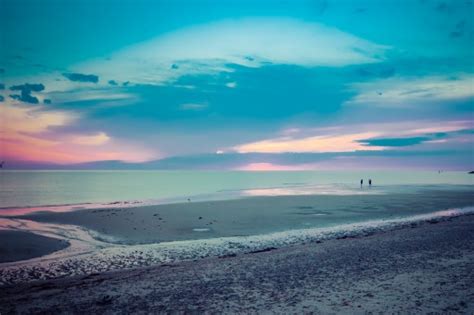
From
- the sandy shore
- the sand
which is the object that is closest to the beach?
the sandy shore

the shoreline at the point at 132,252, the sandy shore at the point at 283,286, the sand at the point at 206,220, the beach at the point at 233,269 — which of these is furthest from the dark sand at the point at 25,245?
the sandy shore at the point at 283,286

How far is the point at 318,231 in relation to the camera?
84.6 feet

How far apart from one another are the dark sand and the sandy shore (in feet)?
21.3

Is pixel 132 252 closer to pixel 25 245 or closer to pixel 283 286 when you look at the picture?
pixel 25 245

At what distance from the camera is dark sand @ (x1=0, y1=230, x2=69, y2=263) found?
62.0 ft

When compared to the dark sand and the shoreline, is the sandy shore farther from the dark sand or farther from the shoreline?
the dark sand

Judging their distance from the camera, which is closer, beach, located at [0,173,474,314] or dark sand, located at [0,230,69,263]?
beach, located at [0,173,474,314]

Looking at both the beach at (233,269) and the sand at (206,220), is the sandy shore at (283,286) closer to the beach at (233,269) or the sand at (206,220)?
the beach at (233,269)

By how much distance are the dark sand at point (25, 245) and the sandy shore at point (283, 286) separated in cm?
650

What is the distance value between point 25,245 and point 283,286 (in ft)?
58.2

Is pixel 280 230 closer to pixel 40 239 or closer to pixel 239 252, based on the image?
pixel 239 252

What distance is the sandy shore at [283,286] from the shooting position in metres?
10.0

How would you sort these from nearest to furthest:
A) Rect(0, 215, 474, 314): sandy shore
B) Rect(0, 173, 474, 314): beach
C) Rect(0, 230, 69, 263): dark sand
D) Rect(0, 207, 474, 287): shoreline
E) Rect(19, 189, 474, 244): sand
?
Rect(0, 215, 474, 314): sandy shore < Rect(0, 173, 474, 314): beach < Rect(0, 207, 474, 287): shoreline < Rect(0, 230, 69, 263): dark sand < Rect(19, 189, 474, 244): sand

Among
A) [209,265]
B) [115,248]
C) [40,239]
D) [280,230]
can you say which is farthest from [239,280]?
[40,239]
